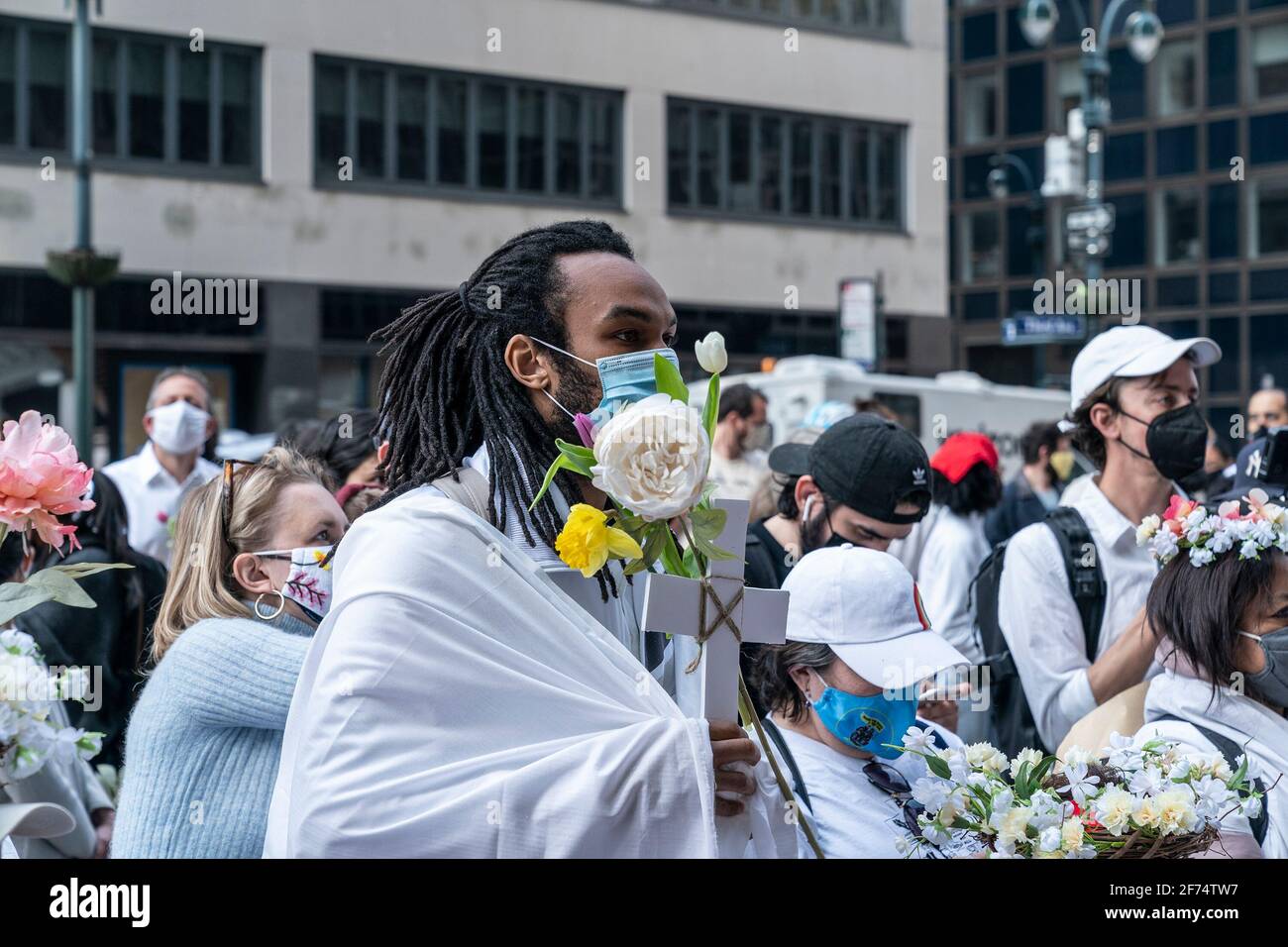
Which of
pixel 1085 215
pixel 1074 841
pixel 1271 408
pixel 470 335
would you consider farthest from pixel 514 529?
pixel 1085 215

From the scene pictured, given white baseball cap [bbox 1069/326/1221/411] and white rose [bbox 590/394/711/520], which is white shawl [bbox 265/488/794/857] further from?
white baseball cap [bbox 1069/326/1221/411]

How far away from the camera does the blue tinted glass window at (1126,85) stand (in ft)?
133

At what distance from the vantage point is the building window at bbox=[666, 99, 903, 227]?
26062mm

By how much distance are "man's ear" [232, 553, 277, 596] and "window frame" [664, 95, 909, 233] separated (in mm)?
22389

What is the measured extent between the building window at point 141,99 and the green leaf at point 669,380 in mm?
20964

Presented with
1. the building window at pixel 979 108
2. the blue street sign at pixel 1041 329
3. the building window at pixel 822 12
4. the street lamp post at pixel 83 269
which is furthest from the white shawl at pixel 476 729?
the building window at pixel 979 108

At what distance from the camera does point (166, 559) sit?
784 centimetres

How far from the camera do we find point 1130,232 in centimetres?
4078

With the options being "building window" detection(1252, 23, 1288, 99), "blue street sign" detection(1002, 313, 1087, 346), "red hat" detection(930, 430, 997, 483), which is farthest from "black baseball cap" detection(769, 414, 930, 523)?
"building window" detection(1252, 23, 1288, 99)

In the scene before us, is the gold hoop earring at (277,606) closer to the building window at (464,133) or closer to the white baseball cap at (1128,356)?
the white baseball cap at (1128,356)

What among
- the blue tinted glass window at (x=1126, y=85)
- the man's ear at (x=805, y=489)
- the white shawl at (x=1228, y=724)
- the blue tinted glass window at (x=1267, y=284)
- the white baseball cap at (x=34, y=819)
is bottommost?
the white shawl at (x=1228, y=724)

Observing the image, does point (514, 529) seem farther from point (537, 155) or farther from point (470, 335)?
point (537, 155)

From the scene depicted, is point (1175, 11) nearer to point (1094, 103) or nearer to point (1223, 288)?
point (1223, 288)
